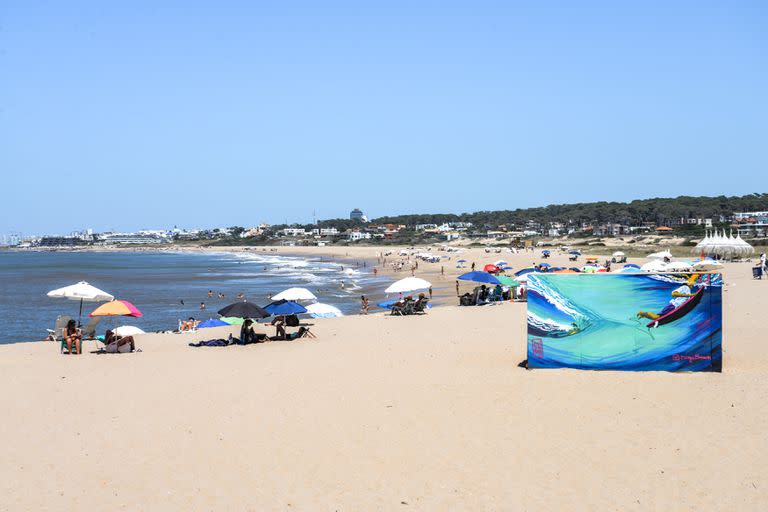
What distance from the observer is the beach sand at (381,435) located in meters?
6.04

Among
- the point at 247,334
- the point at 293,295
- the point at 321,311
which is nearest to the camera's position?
the point at 247,334

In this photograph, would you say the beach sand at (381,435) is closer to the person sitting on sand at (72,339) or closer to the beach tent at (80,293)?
the person sitting on sand at (72,339)

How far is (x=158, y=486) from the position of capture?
6.34 m

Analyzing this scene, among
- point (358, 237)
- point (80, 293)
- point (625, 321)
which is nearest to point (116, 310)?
point (80, 293)

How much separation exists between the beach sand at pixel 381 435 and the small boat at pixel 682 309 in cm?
85

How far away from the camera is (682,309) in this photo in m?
10.4

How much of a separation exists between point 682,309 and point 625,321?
2.74ft

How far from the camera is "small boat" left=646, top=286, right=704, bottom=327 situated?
1037cm

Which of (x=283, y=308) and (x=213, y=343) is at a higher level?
(x=283, y=308)

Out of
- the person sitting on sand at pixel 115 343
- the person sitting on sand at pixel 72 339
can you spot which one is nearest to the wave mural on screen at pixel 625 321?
the person sitting on sand at pixel 115 343

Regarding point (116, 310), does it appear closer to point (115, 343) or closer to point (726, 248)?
point (115, 343)

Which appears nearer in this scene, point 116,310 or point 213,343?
point 116,310

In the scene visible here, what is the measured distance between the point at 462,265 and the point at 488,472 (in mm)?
52065

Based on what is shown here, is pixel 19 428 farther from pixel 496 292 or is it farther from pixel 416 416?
pixel 496 292
